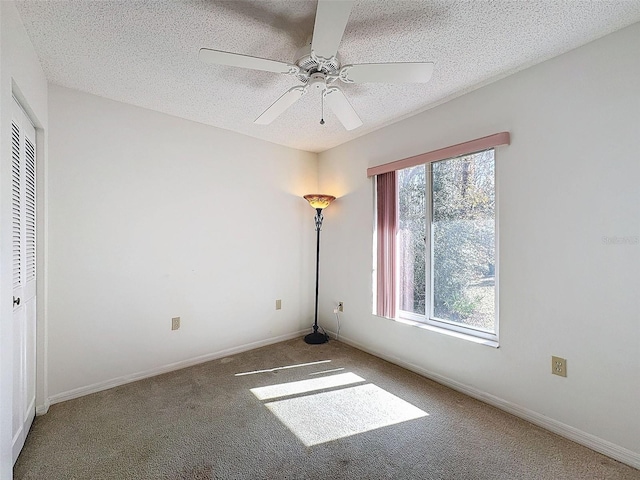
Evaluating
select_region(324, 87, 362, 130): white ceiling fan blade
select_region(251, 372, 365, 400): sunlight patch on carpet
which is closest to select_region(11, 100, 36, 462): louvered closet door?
select_region(251, 372, 365, 400): sunlight patch on carpet

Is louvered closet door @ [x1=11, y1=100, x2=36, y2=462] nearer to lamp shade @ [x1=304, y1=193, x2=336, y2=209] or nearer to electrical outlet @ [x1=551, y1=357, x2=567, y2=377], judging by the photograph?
lamp shade @ [x1=304, y1=193, x2=336, y2=209]

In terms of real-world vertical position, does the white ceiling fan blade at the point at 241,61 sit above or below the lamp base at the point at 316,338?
above

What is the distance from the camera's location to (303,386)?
2510 millimetres

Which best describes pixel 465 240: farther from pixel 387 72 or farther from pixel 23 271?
pixel 23 271

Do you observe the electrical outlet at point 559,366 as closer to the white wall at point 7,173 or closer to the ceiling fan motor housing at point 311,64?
the ceiling fan motor housing at point 311,64

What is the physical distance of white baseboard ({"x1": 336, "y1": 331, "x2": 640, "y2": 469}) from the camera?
1.65 meters

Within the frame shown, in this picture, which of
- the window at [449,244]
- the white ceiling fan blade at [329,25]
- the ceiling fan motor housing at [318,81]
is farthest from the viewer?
the window at [449,244]

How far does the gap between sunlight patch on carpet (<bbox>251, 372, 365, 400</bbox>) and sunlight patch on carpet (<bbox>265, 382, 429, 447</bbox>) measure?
0.10m

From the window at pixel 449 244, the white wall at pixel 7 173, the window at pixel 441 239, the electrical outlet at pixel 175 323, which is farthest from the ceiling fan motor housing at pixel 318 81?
the electrical outlet at pixel 175 323

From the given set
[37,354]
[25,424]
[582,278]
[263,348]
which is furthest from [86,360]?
[582,278]

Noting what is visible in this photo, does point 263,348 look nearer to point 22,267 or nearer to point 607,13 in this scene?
point 22,267

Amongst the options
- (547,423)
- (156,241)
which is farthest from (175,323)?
(547,423)

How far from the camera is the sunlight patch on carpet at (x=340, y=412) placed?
6.31 ft

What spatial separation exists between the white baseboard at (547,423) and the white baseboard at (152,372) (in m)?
1.64
